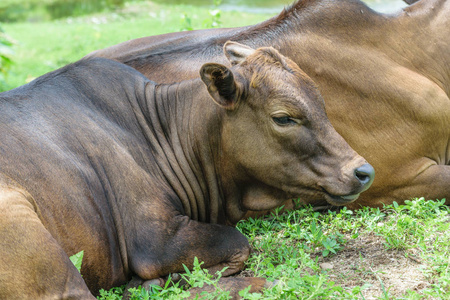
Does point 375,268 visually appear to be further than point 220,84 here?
No

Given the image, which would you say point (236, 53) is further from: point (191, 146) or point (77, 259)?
point (77, 259)

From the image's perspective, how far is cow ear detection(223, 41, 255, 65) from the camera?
4.58m

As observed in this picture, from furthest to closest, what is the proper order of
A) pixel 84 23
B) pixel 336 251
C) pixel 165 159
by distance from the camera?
pixel 84 23 < pixel 165 159 < pixel 336 251

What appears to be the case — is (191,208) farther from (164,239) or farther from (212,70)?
(212,70)

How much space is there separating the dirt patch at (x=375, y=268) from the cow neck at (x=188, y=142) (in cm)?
94

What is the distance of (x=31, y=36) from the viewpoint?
13969mm

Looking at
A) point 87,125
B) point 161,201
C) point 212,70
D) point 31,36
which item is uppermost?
point 212,70

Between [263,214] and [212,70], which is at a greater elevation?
[212,70]

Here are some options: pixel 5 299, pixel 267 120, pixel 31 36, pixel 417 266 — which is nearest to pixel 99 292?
pixel 5 299

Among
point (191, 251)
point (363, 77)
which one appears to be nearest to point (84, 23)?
point (363, 77)

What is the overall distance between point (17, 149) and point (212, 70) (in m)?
1.32

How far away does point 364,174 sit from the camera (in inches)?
162

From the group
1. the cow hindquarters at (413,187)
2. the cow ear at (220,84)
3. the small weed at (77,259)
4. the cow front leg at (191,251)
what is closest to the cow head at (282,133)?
the cow ear at (220,84)

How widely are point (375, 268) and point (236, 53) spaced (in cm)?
181
